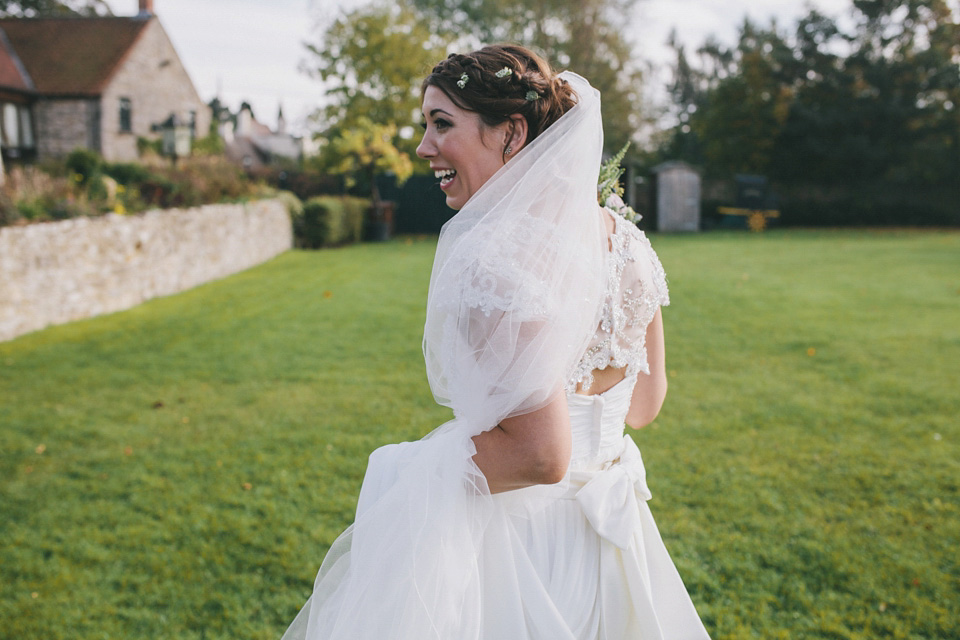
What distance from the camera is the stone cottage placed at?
23.8 m

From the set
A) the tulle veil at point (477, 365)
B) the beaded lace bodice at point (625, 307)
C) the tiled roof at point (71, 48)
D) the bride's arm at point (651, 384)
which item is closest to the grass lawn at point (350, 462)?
the bride's arm at point (651, 384)

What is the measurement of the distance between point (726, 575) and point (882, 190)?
2699 centimetres

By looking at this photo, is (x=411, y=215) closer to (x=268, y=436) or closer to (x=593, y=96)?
(x=268, y=436)

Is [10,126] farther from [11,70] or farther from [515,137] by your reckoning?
[515,137]

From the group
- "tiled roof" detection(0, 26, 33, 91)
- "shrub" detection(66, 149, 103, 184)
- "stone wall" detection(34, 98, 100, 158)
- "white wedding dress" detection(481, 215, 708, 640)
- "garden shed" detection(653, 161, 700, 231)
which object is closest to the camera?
"white wedding dress" detection(481, 215, 708, 640)

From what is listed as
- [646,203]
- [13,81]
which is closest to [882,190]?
[646,203]

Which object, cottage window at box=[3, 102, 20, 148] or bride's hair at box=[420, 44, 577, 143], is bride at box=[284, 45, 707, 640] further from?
cottage window at box=[3, 102, 20, 148]

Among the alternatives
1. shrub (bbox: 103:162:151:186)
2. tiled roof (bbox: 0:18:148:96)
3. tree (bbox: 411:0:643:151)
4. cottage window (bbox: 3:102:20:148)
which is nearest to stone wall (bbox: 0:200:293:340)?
shrub (bbox: 103:162:151:186)

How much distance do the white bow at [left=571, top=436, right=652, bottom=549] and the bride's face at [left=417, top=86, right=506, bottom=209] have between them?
0.81m

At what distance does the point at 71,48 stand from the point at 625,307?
30.3 metres

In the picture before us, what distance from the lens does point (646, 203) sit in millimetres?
24250

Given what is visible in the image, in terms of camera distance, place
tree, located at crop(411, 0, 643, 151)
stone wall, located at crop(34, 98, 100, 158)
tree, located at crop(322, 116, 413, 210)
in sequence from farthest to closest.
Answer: tree, located at crop(411, 0, 643, 151)
stone wall, located at crop(34, 98, 100, 158)
tree, located at crop(322, 116, 413, 210)

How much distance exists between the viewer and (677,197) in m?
23.7

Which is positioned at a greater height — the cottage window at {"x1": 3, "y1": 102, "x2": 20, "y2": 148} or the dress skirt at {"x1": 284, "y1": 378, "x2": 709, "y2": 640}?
the cottage window at {"x1": 3, "y1": 102, "x2": 20, "y2": 148}
